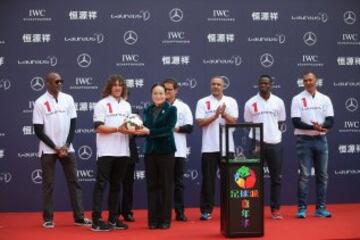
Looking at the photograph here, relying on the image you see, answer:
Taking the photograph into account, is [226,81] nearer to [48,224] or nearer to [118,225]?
[118,225]

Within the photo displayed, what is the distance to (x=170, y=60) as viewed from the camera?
843 centimetres

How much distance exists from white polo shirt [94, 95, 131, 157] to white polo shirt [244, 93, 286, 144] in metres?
1.75

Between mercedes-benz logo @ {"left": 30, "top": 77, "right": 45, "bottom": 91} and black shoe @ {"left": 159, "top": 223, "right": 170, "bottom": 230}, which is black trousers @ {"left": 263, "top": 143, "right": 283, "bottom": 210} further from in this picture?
mercedes-benz logo @ {"left": 30, "top": 77, "right": 45, "bottom": 91}

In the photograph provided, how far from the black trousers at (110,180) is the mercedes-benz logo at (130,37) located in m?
2.27

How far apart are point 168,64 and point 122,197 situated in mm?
2045

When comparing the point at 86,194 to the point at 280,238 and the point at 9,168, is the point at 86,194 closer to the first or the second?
the point at 9,168

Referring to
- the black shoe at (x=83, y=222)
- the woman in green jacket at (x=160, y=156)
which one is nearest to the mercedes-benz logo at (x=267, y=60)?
the woman in green jacket at (x=160, y=156)

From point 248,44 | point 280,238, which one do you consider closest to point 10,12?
point 248,44

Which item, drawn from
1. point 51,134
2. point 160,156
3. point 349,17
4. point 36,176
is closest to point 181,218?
point 160,156

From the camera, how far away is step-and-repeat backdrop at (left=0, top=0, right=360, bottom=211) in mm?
8234

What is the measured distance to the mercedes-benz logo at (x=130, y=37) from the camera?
8367mm

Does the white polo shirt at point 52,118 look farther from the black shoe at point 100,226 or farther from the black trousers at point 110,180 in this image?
the black shoe at point 100,226

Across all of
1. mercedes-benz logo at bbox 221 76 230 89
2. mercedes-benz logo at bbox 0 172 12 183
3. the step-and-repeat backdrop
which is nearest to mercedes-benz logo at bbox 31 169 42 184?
the step-and-repeat backdrop

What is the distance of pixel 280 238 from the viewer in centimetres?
609
